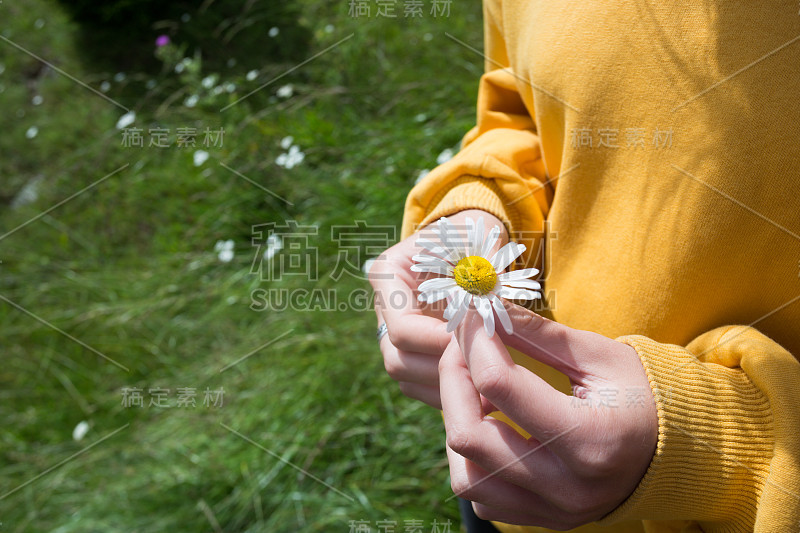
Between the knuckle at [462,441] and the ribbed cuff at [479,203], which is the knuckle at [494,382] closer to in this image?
the knuckle at [462,441]

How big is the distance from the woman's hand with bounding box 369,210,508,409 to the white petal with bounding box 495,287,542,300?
3.2 inches

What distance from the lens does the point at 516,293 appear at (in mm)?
540

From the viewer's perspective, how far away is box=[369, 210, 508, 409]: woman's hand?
612 mm

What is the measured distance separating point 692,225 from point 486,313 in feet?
0.68

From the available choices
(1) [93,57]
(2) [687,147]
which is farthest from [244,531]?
(1) [93,57]

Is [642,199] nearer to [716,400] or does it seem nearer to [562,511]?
[716,400]

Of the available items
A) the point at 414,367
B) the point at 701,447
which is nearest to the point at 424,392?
the point at 414,367

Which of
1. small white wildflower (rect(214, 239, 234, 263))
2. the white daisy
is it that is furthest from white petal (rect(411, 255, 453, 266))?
small white wildflower (rect(214, 239, 234, 263))

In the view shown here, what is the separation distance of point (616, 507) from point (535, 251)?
35cm

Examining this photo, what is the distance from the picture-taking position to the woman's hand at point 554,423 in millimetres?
467

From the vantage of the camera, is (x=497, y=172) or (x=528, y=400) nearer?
(x=528, y=400)

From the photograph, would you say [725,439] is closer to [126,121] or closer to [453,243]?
[453,243]

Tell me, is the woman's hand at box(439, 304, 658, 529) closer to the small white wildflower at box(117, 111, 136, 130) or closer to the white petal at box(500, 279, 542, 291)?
the white petal at box(500, 279, 542, 291)

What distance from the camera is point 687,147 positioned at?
0.52 m
